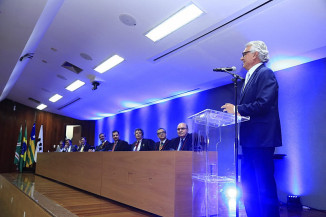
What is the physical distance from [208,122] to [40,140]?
8.35 meters

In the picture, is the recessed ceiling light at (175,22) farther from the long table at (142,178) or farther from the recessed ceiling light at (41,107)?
the recessed ceiling light at (41,107)

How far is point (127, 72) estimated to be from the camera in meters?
5.32

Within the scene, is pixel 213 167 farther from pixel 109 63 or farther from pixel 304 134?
pixel 109 63

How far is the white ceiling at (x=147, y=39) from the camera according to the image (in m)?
3.02

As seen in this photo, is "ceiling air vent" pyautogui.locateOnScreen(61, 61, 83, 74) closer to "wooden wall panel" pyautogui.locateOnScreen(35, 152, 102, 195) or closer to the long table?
"wooden wall panel" pyautogui.locateOnScreen(35, 152, 102, 195)

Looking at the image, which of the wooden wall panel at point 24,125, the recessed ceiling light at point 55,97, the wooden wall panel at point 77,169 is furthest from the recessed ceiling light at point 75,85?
the wooden wall panel at point 24,125

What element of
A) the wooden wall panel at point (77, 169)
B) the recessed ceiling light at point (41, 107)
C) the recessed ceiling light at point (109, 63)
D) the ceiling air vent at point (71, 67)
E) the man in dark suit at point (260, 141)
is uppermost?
the ceiling air vent at point (71, 67)

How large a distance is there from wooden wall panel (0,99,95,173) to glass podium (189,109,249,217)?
30.9 ft

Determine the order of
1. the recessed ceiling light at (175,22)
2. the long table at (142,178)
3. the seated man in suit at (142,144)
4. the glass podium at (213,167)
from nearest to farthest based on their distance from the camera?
1. the glass podium at (213,167)
2. the long table at (142,178)
3. the recessed ceiling light at (175,22)
4. the seated man in suit at (142,144)

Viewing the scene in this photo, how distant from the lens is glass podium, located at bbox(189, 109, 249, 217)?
156cm

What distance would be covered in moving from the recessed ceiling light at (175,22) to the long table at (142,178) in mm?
1832

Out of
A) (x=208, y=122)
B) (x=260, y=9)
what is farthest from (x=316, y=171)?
(x=208, y=122)

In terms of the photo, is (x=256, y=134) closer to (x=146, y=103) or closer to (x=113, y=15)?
(x=113, y=15)

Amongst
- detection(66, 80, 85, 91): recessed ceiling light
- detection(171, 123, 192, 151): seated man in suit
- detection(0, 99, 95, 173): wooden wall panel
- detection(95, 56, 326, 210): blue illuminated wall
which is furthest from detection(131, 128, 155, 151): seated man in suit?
detection(0, 99, 95, 173): wooden wall panel
